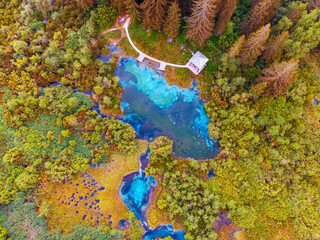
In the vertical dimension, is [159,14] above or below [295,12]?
below

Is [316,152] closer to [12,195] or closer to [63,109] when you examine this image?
[63,109]

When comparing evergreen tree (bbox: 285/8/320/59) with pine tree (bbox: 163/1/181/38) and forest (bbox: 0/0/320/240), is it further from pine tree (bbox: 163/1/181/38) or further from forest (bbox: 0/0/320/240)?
pine tree (bbox: 163/1/181/38)

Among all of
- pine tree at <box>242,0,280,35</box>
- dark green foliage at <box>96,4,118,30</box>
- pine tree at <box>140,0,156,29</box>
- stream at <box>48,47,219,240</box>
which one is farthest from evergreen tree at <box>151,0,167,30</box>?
pine tree at <box>242,0,280,35</box>

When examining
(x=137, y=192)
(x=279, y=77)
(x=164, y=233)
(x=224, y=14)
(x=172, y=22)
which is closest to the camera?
(x=279, y=77)

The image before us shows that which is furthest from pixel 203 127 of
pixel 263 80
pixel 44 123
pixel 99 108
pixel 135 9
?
pixel 44 123

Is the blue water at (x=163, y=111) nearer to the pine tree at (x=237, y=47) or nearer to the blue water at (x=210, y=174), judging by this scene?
the blue water at (x=210, y=174)

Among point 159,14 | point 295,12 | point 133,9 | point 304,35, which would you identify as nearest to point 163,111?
point 159,14

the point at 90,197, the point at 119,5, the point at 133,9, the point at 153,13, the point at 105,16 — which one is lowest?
the point at 90,197

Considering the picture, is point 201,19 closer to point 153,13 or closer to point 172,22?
point 172,22
